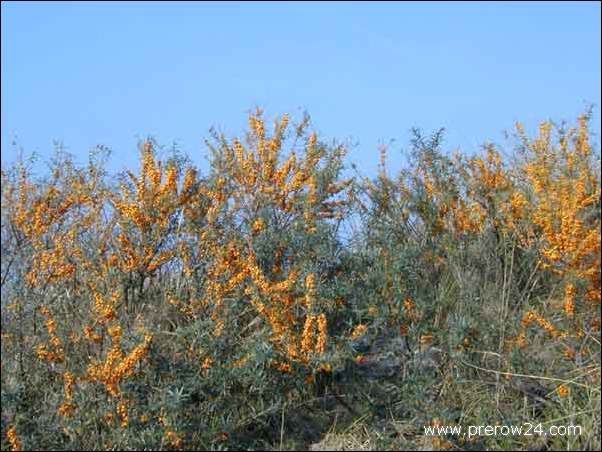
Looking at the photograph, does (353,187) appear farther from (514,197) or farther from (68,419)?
(68,419)

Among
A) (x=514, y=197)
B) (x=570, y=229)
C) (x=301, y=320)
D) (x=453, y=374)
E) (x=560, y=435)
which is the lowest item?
(x=560, y=435)

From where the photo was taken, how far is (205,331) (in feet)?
20.4

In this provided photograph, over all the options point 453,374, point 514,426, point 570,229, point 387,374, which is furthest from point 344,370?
point 570,229

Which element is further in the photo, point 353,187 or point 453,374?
point 353,187

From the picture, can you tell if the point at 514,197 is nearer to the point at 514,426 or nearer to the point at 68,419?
the point at 514,426

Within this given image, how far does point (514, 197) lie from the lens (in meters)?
7.52

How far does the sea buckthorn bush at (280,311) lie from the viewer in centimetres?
604

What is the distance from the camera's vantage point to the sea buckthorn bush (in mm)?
6035

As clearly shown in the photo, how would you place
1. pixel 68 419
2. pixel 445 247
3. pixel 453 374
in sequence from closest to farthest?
pixel 68 419 → pixel 453 374 → pixel 445 247

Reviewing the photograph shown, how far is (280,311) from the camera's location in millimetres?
6379

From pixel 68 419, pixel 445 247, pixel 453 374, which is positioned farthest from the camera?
pixel 445 247

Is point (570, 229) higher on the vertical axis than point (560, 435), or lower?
higher

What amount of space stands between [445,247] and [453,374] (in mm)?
1158

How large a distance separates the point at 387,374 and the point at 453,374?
20.7 inches
